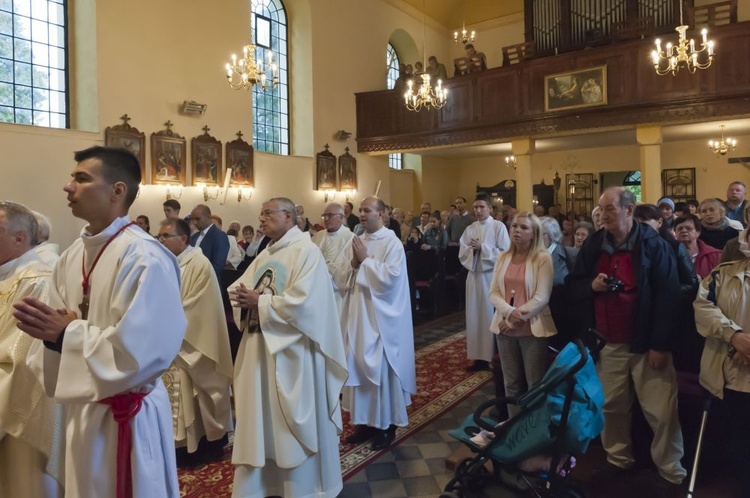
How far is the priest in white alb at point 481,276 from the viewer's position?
648 centimetres

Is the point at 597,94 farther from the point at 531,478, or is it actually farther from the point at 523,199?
the point at 531,478

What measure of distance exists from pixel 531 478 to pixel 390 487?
102cm

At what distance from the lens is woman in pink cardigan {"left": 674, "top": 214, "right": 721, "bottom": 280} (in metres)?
4.48

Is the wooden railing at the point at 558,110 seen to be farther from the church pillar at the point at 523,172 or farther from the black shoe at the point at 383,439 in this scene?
the black shoe at the point at 383,439

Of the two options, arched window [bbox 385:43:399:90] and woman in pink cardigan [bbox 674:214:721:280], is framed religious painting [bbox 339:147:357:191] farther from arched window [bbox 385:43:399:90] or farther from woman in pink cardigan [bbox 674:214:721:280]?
woman in pink cardigan [bbox 674:214:721:280]

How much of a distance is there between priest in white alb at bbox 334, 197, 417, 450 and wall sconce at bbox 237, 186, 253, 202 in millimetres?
8099

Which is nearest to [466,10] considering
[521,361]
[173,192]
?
[173,192]

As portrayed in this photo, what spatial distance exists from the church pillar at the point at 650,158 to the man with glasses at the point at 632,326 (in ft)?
30.1

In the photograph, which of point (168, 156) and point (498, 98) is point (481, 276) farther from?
point (498, 98)

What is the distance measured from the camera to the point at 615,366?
349 cm

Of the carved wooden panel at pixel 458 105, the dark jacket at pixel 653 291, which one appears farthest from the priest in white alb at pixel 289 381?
A: the carved wooden panel at pixel 458 105

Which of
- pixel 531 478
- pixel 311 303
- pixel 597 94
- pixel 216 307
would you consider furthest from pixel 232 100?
pixel 531 478

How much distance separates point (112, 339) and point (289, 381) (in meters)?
1.48

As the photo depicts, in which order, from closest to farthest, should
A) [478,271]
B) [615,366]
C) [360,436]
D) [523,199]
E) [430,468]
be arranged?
[615,366] < [430,468] < [360,436] < [478,271] < [523,199]
